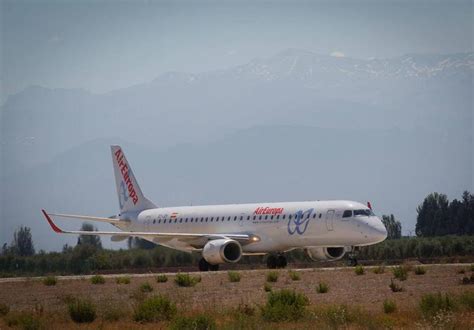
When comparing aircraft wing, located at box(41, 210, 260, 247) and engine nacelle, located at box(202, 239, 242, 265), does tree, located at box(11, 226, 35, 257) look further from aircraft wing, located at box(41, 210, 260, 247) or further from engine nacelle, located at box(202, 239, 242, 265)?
engine nacelle, located at box(202, 239, 242, 265)

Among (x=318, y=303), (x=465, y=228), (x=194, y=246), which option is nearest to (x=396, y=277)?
(x=318, y=303)

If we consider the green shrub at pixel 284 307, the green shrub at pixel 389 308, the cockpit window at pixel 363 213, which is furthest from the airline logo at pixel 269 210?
the green shrub at pixel 389 308

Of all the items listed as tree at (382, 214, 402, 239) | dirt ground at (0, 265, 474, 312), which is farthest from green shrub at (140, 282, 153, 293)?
tree at (382, 214, 402, 239)

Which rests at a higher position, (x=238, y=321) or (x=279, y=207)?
(x=279, y=207)

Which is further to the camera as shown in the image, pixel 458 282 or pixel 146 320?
pixel 458 282

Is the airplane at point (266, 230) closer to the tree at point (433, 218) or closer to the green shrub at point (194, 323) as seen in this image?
the green shrub at point (194, 323)

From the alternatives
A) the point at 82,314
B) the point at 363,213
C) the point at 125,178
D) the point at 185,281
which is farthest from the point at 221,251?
the point at 82,314

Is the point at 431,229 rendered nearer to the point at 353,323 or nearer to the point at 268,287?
the point at 268,287

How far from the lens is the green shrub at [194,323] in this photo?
23016mm

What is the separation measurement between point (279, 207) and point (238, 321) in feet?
93.1

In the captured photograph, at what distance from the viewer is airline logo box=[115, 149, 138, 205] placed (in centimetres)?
6181

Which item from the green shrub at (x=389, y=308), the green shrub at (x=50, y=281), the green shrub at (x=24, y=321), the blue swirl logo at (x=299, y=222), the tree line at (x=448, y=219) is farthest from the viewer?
the tree line at (x=448, y=219)

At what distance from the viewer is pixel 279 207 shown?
51906mm

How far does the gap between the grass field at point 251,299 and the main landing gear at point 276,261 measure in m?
7.33
